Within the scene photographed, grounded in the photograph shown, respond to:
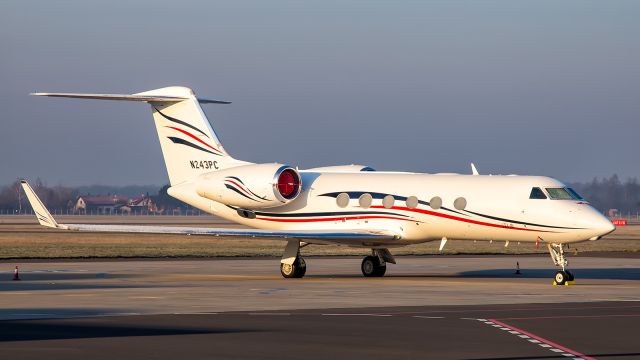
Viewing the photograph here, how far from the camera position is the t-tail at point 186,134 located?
4053cm

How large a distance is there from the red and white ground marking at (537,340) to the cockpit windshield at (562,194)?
45.8 ft

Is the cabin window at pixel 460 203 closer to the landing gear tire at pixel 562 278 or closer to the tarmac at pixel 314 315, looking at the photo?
the tarmac at pixel 314 315

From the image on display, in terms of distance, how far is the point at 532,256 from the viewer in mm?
55906

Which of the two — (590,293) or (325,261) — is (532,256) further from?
(590,293)

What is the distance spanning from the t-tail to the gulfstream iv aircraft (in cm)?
3

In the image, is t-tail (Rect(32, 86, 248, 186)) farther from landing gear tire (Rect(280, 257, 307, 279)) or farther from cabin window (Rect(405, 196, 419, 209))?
cabin window (Rect(405, 196, 419, 209))

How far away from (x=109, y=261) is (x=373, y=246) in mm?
14057

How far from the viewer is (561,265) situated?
34.3 metres

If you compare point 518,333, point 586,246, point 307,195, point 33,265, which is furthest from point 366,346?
point 586,246

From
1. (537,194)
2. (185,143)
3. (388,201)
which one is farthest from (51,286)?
(537,194)

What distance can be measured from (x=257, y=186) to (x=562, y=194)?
934cm

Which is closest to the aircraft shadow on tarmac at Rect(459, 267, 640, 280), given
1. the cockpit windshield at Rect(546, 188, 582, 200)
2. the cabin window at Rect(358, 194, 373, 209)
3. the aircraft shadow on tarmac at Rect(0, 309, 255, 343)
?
the cockpit windshield at Rect(546, 188, 582, 200)

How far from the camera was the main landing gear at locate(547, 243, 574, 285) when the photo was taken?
33219 millimetres

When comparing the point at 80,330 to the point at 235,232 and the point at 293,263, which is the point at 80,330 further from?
the point at 293,263
